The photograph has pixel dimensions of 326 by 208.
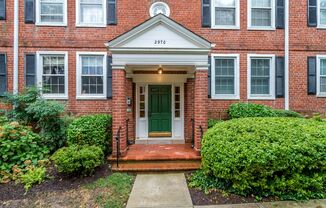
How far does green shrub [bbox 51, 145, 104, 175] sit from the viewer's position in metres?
4.88

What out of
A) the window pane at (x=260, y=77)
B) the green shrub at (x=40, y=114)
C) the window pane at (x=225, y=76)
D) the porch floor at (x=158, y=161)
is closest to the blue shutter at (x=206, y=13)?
the window pane at (x=225, y=76)

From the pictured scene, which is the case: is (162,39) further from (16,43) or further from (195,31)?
(16,43)

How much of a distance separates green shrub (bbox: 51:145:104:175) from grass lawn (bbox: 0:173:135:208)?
409 millimetres

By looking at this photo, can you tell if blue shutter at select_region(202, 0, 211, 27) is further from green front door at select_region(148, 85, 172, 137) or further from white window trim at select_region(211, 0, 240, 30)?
green front door at select_region(148, 85, 172, 137)

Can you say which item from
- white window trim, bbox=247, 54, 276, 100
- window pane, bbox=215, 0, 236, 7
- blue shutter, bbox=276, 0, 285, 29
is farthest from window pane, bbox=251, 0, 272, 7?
white window trim, bbox=247, 54, 276, 100

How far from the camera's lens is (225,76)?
7965mm

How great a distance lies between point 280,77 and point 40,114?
344 inches

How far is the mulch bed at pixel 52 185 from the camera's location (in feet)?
15.0

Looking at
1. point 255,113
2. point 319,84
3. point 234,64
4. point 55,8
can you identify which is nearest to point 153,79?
point 234,64

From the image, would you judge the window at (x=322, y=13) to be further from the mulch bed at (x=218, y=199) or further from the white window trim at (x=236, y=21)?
the mulch bed at (x=218, y=199)

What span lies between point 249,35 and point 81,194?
7.79 metres

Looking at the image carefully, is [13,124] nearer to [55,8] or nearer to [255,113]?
[55,8]

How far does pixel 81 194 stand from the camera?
14.7 ft

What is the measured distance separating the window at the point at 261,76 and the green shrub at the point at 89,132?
5620 mm
